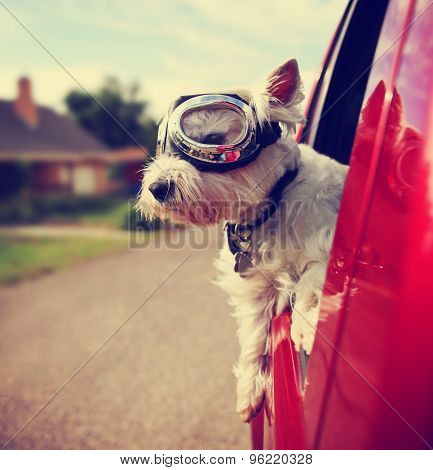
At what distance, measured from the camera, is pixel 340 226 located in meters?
1.32

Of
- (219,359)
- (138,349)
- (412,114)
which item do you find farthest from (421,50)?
(138,349)

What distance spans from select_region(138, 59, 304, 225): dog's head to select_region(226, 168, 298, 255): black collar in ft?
0.13

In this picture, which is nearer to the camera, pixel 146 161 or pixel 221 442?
pixel 146 161

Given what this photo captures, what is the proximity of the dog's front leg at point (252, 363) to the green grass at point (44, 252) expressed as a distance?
25.4 ft

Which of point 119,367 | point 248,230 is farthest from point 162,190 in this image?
point 119,367

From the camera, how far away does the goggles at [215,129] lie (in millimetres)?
1909

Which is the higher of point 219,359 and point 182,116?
point 182,116

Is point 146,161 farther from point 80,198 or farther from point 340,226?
point 80,198

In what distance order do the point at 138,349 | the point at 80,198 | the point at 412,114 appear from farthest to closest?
the point at 80,198, the point at 138,349, the point at 412,114

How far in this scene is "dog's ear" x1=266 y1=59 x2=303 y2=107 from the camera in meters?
2.11

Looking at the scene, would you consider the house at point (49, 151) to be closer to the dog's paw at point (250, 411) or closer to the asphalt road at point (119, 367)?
the asphalt road at point (119, 367)
